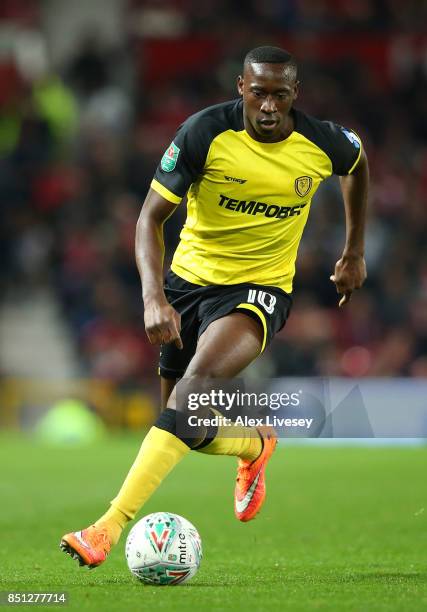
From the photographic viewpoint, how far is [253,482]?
6.79 meters

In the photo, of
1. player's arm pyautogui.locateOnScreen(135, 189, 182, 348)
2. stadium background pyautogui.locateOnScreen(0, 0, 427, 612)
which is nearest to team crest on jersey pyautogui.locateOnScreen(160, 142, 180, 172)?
player's arm pyautogui.locateOnScreen(135, 189, 182, 348)

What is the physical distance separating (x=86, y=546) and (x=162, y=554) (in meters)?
0.36

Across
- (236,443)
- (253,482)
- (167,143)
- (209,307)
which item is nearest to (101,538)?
(236,443)

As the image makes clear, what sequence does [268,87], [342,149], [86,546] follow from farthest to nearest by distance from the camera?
[342,149], [268,87], [86,546]

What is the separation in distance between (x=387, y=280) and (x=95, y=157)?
4276mm

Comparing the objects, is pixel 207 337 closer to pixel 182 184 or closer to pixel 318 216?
pixel 182 184

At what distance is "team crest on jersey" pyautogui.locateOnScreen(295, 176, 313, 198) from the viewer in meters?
6.31

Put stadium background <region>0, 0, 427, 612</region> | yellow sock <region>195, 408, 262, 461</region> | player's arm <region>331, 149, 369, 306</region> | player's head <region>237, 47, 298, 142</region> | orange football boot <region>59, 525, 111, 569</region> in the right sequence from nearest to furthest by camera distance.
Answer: orange football boot <region>59, 525, 111, 569</region>
player's head <region>237, 47, 298, 142</region>
yellow sock <region>195, 408, 262, 461</region>
player's arm <region>331, 149, 369, 306</region>
stadium background <region>0, 0, 427, 612</region>

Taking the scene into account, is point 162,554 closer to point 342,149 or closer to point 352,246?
point 352,246

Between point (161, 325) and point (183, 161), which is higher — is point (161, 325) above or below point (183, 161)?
below

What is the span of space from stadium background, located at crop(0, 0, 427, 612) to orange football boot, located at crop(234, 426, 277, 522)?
3.19 meters

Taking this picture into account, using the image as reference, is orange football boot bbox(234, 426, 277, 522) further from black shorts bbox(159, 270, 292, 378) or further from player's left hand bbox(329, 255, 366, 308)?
player's left hand bbox(329, 255, 366, 308)

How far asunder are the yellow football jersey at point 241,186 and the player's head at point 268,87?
16 cm

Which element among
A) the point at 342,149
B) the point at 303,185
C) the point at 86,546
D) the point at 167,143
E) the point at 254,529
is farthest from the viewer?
the point at 167,143
